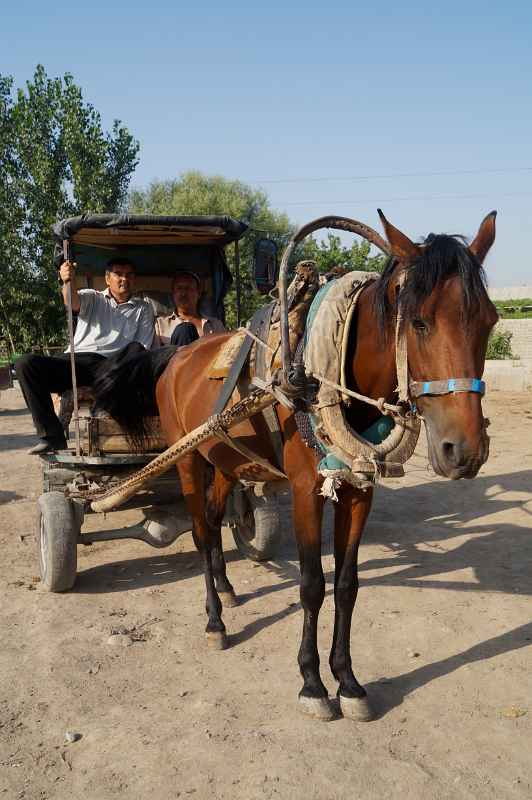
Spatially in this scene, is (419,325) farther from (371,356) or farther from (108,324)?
(108,324)

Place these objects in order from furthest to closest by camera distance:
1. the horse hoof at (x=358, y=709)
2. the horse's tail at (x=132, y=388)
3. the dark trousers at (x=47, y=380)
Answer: the dark trousers at (x=47, y=380) < the horse's tail at (x=132, y=388) < the horse hoof at (x=358, y=709)

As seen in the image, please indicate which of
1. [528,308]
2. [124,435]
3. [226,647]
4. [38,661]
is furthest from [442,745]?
[528,308]

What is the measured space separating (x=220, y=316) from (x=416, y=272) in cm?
390

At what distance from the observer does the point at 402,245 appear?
2.66 meters

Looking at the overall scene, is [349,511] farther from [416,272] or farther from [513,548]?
[513,548]

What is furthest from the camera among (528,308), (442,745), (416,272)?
(528,308)

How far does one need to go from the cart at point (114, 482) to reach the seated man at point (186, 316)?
1.15ft

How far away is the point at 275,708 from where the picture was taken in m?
3.22

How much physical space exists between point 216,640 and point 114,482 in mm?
1443

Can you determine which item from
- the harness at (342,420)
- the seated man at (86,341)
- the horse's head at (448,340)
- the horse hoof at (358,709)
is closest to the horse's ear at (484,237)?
the horse's head at (448,340)

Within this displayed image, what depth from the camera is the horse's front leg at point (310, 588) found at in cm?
316

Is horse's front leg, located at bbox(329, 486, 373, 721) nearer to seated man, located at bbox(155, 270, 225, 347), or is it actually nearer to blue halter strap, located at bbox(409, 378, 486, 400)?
blue halter strap, located at bbox(409, 378, 486, 400)

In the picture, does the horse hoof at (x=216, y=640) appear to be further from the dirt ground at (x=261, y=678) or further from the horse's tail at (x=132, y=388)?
the horse's tail at (x=132, y=388)

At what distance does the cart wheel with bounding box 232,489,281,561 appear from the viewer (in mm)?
5180
